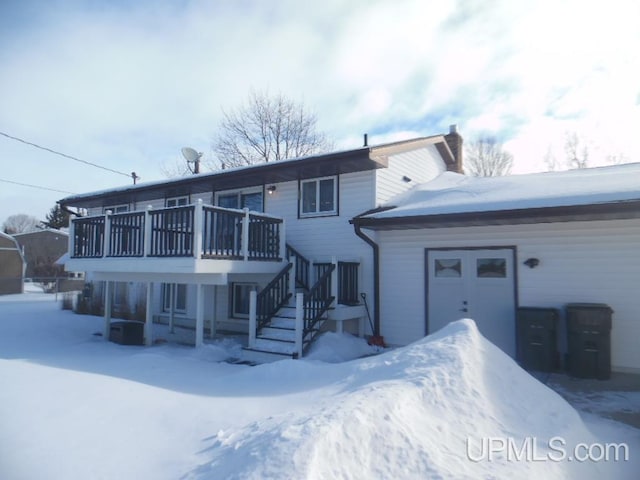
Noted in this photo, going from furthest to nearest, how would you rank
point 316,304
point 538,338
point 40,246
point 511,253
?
point 40,246, point 316,304, point 511,253, point 538,338

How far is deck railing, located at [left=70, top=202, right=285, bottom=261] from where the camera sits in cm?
866

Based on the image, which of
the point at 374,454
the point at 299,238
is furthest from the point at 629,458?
the point at 299,238

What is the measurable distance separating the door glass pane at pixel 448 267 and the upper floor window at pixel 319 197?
3.00 meters

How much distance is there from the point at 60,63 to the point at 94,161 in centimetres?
2123

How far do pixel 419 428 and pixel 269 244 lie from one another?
7117mm

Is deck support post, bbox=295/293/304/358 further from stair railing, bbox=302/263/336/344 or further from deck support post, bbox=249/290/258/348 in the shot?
deck support post, bbox=249/290/258/348

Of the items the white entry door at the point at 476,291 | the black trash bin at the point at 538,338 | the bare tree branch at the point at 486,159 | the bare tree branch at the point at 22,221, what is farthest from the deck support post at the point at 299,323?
the bare tree branch at the point at 22,221

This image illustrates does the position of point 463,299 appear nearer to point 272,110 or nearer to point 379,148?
point 379,148

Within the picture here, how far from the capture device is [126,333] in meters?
10.6

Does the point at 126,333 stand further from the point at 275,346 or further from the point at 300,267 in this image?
the point at 300,267

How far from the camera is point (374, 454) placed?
325 centimetres

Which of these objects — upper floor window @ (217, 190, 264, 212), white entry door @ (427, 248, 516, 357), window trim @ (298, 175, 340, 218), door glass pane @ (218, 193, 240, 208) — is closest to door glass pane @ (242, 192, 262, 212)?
upper floor window @ (217, 190, 264, 212)

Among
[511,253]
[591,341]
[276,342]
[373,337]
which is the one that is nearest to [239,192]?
[276,342]

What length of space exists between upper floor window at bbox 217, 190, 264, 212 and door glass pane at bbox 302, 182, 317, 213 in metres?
1.59
